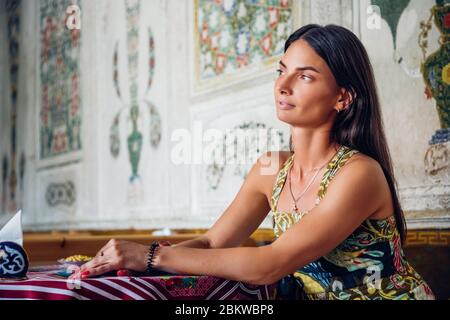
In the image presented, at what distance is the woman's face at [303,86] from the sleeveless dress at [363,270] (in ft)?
0.47

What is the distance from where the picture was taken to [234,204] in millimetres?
1860

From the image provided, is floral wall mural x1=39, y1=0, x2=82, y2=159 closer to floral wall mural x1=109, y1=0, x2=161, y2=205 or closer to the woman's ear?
floral wall mural x1=109, y1=0, x2=161, y2=205

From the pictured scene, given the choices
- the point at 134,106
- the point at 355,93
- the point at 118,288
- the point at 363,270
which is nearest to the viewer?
the point at 118,288

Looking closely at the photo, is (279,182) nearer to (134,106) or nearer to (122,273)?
(122,273)

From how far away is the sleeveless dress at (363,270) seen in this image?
1.50 meters

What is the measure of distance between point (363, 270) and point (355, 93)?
0.42 meters

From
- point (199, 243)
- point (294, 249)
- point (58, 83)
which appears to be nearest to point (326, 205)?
point (294, 249)

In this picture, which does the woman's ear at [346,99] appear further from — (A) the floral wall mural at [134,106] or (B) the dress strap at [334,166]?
(A) the floral wall mural at [134,106]

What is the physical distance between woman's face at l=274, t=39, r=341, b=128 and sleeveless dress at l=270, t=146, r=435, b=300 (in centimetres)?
14

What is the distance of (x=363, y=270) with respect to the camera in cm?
152

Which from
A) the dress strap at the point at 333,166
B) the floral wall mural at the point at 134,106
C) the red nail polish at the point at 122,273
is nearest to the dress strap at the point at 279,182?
the dress strap at the point at 333,166

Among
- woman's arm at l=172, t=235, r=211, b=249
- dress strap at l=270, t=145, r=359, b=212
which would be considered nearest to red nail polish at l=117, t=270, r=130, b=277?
woman's arm at l=172, t=235, r=211, b=249

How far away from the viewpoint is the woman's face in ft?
5.25
